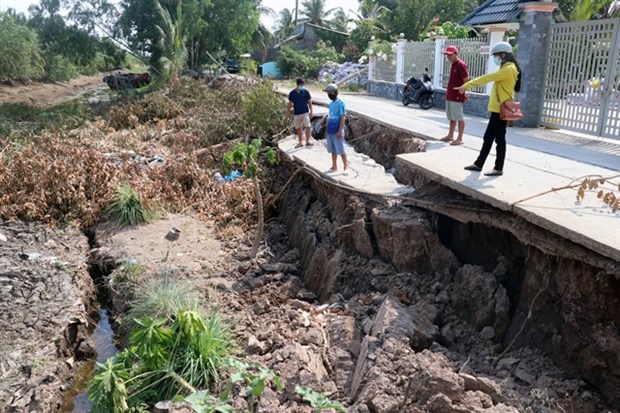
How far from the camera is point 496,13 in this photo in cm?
1259

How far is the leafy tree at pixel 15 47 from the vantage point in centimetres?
2642

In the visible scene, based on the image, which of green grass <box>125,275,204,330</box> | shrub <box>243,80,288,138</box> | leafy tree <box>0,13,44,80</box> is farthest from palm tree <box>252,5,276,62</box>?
green grass <box>125,275,204,330</box>

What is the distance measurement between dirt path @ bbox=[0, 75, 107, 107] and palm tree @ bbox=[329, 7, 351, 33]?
17129 mm

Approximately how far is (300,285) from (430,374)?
3.52 meters

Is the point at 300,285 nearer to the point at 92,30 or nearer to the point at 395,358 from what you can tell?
the point at 395,358

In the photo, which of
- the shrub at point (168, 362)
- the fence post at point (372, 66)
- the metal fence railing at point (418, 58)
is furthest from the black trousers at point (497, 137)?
the fence post at point (372, 66)

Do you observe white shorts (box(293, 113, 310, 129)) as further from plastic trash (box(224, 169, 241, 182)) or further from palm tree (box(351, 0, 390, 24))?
palm tree (box(351, 0, 390, 24))

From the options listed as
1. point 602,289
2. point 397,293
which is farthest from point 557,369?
point 397,293

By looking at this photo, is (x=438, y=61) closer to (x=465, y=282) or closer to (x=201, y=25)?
(x=465, y=282)

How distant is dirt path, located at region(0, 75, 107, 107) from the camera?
26547 millimetres

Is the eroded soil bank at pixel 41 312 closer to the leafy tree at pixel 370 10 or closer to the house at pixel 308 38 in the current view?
the leafy tree at pixel 370 10

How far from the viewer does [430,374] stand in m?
4.01

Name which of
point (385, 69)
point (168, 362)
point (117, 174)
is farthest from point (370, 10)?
point (168, 362)

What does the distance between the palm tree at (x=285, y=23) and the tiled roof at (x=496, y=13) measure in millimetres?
32858
